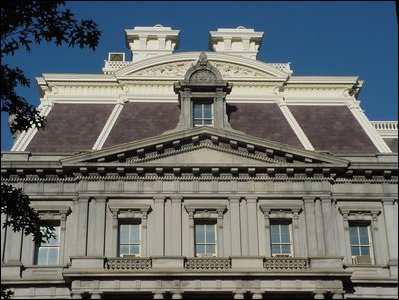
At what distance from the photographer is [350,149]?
3281cm

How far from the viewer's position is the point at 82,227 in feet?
97.8

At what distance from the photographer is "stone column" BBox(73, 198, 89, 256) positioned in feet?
96.6

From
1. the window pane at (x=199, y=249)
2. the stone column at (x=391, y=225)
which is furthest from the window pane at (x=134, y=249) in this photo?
the stone column at (x=391, y=225)

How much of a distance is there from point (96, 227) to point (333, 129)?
11640 millimetres

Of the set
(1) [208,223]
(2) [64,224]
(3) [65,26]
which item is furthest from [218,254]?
(3) [65,26]

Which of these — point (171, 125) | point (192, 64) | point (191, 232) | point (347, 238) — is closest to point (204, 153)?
point (171, 125)

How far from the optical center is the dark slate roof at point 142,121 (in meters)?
32.9

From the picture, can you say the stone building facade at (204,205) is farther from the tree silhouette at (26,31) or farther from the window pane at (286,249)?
the tree silhouette at (26,31)

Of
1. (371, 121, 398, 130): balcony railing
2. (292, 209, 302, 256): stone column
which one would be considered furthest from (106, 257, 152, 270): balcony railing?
(371, 121, 398, 130): balcony railing

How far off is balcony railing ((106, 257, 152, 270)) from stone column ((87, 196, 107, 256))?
717 mm

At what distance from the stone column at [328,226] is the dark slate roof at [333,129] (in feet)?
9.46

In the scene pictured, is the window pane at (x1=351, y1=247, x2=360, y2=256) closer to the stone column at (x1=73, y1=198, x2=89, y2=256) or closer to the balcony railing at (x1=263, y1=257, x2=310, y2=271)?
the balcony railing at (x1=263, y1=257, x2=310, y2=271)

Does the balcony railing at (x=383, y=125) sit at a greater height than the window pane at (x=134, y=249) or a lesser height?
greater

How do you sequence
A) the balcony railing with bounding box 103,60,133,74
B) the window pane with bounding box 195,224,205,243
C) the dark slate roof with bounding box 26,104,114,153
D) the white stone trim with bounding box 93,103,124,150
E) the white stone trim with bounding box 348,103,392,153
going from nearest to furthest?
1. the window pane with bounding box 195,224,205,243
2. the white stone trim with bounding box 93,103,124,150
3. the dark slate roof with bounding box 26,104,114,153
4. the white stone trim with bounding box 348,103,392,153
5. the balcony railing with bounding box 103,60,133,74
